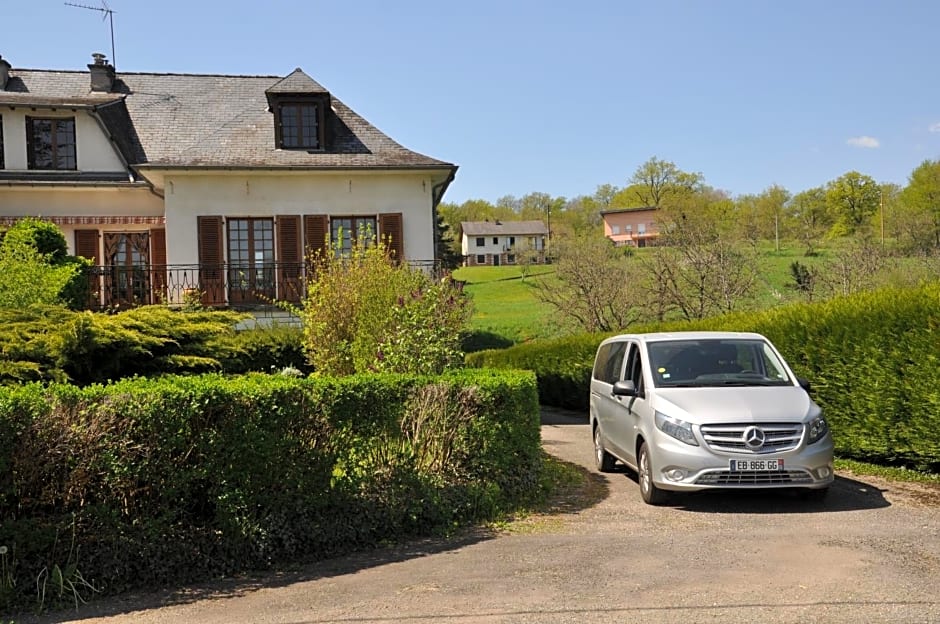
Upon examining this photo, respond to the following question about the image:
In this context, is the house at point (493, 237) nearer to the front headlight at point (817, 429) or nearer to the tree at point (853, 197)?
the tree at point (853, 197)

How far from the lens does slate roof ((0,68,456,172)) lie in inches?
837

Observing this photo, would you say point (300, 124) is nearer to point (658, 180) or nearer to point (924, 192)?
point (924, 192)

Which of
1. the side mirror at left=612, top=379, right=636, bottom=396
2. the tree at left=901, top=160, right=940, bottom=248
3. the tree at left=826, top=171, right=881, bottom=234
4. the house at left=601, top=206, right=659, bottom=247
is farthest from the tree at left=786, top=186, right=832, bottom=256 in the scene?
the side mirror at left=612, top=379, right=636, bottom=396

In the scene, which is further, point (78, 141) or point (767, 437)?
point (78, 141)

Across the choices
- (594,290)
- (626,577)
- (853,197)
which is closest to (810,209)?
(853,197)

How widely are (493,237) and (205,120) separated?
103009mm

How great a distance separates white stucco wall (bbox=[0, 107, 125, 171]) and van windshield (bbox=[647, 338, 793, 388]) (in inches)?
713

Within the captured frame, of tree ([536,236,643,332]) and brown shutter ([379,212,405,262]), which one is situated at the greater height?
brown shutter ([379,212,405,262])

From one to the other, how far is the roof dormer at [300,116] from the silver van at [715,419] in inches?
556

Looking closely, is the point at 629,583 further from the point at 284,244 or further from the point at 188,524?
the point at 284,244

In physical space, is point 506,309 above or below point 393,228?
below

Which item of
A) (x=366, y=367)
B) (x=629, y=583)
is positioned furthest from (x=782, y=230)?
(x=629, y=583)

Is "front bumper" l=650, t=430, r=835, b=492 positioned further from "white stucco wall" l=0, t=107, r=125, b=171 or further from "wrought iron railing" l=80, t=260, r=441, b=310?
"white stucco wall" l=0, t=107, r=125, b=171

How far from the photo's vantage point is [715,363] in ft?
31.7
